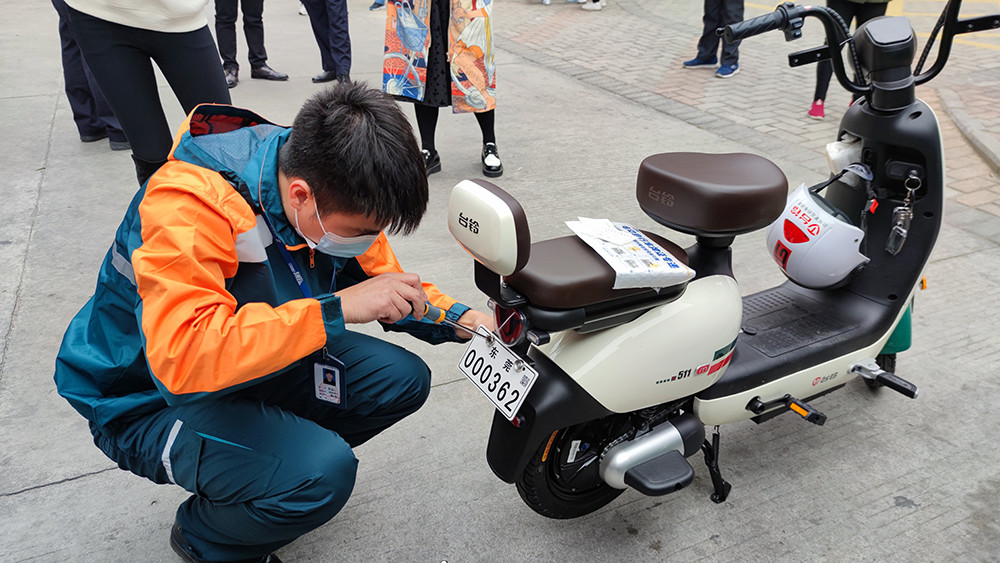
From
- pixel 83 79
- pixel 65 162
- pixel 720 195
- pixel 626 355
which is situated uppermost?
pixel 720 195

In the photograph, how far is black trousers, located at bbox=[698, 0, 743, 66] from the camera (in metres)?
6.09

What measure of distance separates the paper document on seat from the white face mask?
50 centimetres

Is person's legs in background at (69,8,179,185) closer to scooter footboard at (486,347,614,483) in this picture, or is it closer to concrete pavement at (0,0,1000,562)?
concrete pavement at (0,0,1000,562)

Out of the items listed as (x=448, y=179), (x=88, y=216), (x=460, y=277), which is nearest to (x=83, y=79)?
(x=88, y=216)

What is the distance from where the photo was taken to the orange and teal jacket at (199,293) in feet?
4.52

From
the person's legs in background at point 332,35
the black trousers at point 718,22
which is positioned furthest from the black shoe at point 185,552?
the black trousers at point 718,22

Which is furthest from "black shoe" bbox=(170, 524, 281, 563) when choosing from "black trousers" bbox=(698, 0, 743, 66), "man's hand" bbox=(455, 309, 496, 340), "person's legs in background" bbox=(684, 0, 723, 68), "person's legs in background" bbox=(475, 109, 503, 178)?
"person's legs in background" bbox=(684, 0, 723, 68)

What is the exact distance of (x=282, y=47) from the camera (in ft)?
24.3

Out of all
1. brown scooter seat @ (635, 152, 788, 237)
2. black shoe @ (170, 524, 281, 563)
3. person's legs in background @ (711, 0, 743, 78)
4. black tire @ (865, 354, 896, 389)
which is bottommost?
black shoe @ (170, 524, 281, 563)

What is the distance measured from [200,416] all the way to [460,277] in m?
1.77

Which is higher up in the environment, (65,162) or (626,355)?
(626,355)

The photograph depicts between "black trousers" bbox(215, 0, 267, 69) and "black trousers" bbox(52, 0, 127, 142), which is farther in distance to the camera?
"black trousers" bbox(215, 0, 267, 69)

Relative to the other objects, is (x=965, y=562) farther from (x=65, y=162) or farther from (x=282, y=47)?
(x=282, y=47)

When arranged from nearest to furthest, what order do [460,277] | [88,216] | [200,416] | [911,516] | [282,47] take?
[200,416]
[911,516]
[460,277]
[88,216]
[282,47]
